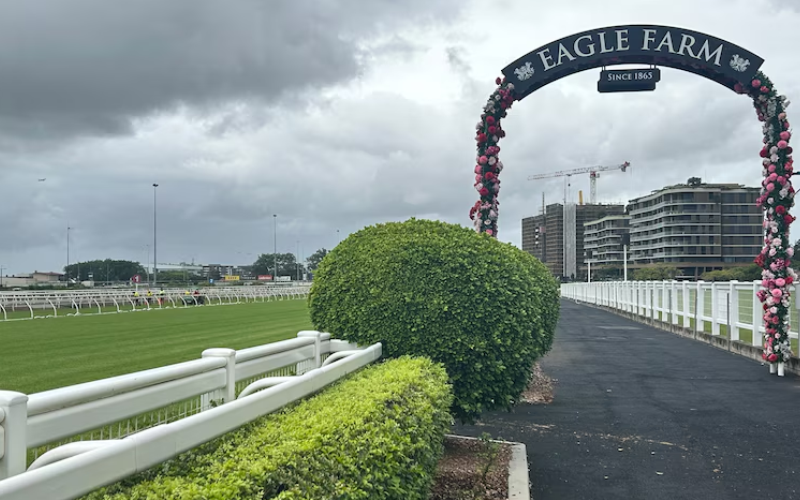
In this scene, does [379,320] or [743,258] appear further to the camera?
[743,258]

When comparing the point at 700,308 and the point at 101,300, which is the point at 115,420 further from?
the point at 101,300

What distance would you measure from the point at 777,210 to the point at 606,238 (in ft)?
487

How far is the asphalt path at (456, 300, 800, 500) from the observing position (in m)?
5.43

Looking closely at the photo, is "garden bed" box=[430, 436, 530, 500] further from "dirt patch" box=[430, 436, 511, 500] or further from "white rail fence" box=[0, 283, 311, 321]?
"white rail fence" box=[0, 283, 311, 321]

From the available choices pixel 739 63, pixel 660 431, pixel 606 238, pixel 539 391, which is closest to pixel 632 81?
pixel 739 63

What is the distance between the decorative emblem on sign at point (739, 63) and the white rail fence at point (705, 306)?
13.9ft

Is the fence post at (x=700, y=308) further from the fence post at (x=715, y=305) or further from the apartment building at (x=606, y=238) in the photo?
the apartment building at (x=606, y=238)

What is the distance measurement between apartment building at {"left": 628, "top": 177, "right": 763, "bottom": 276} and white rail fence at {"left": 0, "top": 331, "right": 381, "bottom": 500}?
141538 millimetres

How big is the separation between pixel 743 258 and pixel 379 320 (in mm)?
144500

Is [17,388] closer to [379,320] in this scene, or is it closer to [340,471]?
[379,320]

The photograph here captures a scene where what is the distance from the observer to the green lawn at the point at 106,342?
35.0 feet

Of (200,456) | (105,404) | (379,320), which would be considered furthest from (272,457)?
(379,320)

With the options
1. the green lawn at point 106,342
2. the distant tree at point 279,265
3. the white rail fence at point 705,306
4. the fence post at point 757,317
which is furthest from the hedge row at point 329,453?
the distant tree at point 279,265

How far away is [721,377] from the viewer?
1105 centimetres
